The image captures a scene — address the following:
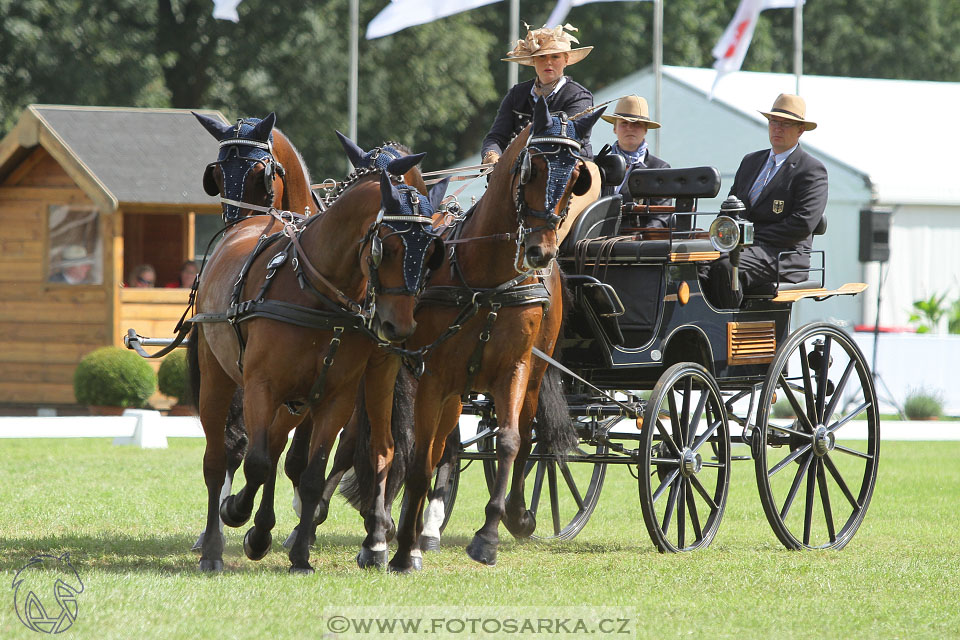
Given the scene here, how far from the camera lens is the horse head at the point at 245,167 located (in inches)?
279

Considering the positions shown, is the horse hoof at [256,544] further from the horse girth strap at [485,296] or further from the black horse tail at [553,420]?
the black horse tail at [553,420]

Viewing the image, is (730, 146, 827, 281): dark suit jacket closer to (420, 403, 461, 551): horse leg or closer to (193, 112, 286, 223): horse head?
(420, 403, 461, 551): horse leg

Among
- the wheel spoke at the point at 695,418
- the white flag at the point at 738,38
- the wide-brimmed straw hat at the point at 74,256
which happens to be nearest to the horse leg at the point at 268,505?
the wheel spoke at the point at 695,418

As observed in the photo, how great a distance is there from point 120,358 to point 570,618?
1218 centimetres

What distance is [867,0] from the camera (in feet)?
116

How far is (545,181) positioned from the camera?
609cm

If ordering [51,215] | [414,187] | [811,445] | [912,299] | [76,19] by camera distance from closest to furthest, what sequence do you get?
1. [414,187]
2. [811,445]
3. [51,215]
4. [912,299]
5. [76,19]

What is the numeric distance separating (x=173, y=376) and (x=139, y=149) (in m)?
3.85

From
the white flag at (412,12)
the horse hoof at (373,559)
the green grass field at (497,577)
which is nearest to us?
the green grass field at (497,577)

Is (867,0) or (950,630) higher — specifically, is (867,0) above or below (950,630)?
above

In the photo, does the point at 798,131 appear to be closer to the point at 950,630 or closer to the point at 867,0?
the point at 950,630

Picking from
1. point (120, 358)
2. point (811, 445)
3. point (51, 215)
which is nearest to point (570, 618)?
point (811, 445)

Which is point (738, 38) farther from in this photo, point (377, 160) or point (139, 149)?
point (377, 160)

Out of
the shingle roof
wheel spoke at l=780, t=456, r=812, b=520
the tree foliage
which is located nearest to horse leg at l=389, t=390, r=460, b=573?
wheel spoke at l=780, t=456, r=812, b=520
